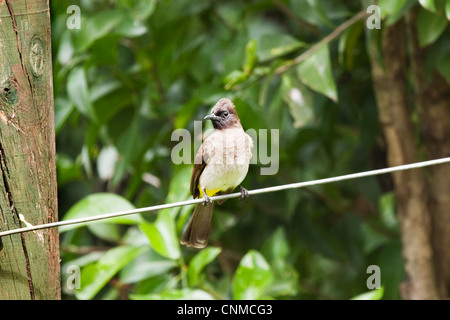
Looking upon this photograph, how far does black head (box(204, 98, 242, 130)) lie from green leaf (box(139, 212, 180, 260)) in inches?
19.5

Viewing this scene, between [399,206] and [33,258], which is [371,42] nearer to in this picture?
[399,206]

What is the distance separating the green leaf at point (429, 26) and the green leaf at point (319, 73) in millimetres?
446

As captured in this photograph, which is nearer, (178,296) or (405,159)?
(178,296)

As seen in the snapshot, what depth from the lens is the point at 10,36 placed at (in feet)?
6.37

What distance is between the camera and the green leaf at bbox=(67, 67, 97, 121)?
10.9 feet

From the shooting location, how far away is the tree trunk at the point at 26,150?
196 centimetres

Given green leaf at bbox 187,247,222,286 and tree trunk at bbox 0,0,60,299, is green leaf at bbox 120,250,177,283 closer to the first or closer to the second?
green leaf at bbox 187,247,222,286

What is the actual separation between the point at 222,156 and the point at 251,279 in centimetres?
54

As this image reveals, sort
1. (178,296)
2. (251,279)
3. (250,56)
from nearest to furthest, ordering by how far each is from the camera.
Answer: (178,296), (251,279), (250,56)

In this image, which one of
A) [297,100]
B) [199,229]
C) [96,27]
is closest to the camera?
[199,229]

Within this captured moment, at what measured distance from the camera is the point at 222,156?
2.67 meters

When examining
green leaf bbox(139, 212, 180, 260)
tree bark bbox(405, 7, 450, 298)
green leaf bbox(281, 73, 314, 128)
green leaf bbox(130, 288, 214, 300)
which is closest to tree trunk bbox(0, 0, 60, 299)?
green leaf bbox(130, 288, 214, 300)

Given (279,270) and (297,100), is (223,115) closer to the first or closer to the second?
(297,100)

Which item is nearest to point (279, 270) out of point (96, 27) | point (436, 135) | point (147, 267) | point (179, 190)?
point (147, 267)
